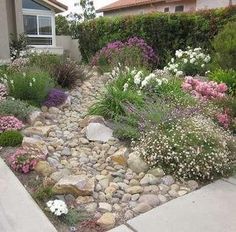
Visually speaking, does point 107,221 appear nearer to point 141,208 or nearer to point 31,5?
point 141,208

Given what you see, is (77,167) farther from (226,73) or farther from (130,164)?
(226,73)

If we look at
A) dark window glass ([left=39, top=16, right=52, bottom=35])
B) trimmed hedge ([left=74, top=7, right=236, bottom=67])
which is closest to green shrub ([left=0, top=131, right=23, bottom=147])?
trimmed hedge ([left=74, top=7, right=236, bottom=67])

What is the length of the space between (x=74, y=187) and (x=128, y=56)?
6102 millimetres

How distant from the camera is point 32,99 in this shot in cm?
644

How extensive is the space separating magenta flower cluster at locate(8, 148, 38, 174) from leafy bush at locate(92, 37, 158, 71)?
4.84 metres

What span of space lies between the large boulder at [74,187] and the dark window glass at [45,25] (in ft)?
51.3

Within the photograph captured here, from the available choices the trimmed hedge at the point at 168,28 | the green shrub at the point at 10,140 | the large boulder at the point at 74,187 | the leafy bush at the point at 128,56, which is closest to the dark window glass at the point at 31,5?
the trimmed hedge at the point at 168,28

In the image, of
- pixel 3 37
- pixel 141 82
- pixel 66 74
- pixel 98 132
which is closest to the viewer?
pixel 98 132

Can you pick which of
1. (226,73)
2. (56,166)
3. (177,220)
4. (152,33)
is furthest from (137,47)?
(177,220)

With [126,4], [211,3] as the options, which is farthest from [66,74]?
[126,4]

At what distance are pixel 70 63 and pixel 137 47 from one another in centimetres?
247

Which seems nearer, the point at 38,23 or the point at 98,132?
the point at 98,132

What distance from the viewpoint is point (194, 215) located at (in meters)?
3.15

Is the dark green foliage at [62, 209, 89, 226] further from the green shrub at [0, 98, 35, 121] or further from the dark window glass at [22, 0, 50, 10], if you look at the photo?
the dark window glass at [22, 0, 50, 10]
